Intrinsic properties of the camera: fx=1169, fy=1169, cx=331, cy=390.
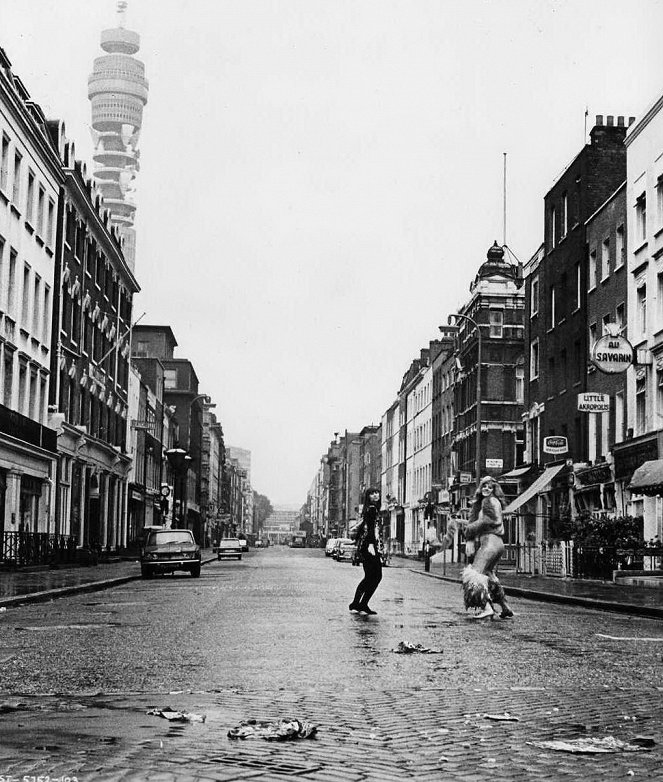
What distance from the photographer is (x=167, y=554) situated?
37031 millimetres

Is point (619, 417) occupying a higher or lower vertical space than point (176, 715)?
higher

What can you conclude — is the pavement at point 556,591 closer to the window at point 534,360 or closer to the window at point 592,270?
the window at point 592,270

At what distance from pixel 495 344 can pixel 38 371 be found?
31103 millimetres

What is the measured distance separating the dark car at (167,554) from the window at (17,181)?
41.8 ft

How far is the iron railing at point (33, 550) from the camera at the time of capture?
120 ft

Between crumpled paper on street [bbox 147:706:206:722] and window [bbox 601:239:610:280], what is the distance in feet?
116

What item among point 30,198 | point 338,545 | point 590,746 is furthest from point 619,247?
point 338,545

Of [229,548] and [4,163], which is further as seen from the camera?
[229,548]

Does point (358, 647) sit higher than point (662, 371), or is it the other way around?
point (662, 371)

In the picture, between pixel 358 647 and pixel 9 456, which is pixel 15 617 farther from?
pixel 9 456

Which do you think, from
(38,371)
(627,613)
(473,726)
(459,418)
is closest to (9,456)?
(38,371)

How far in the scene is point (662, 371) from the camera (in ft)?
112

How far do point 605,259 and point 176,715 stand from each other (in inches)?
1427

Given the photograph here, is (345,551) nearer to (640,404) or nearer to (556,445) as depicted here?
(556,445)
